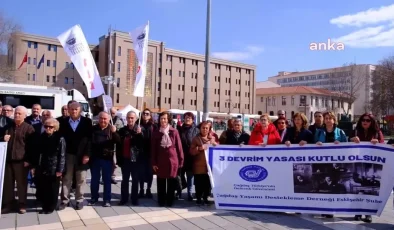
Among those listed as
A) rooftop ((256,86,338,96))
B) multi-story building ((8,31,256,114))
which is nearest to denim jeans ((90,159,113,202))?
multi-story building ((8,31,256,114))

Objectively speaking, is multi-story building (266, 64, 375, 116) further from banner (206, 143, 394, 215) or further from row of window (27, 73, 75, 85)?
banner (206, 143, 394, 215)

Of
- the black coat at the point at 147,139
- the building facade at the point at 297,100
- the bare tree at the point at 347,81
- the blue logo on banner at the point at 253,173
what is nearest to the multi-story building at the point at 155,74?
the building facade at the point at 297,100

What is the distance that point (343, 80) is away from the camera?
7562cm

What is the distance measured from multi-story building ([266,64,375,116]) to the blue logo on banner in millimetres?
57450

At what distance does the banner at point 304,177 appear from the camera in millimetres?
6223

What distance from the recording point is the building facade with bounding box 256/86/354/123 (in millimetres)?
100375

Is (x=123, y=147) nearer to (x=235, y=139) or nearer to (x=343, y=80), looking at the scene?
(x=235, y=139)

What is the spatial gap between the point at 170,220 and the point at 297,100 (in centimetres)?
9888

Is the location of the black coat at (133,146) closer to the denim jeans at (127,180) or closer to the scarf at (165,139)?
the denim jeans at (127,180)

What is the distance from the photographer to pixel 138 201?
741cm

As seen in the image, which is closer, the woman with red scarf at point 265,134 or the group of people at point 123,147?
the group of people at point 123,147

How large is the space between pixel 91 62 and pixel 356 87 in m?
81.1

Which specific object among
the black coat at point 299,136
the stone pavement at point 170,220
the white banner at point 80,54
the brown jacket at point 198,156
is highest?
the white banner at point 80,54

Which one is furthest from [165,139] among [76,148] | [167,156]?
[76,148]
